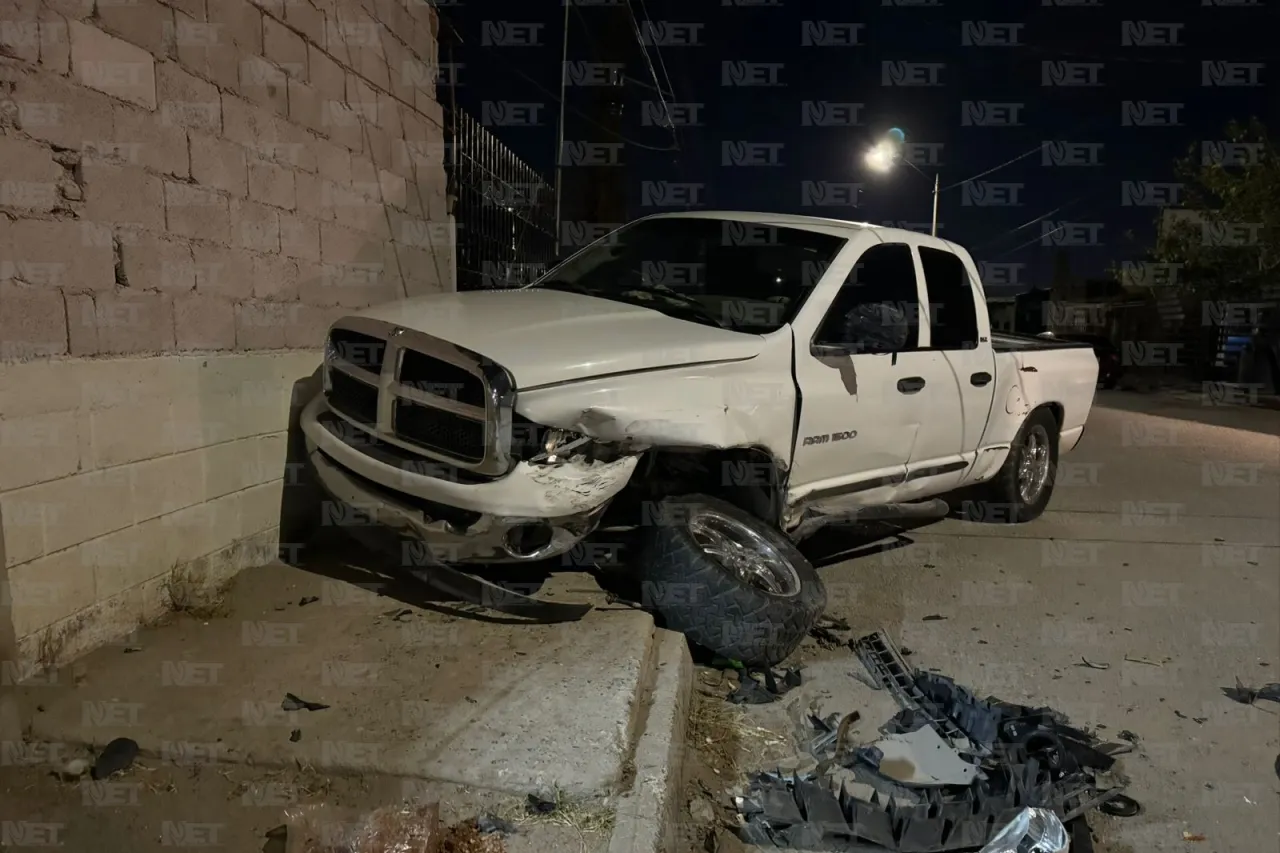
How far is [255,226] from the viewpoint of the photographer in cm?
420

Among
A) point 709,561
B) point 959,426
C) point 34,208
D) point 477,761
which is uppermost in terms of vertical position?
point 34,208

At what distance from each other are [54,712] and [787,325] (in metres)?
3.31

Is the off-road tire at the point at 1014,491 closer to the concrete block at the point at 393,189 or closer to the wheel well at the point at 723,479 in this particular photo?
the wheel well at the point at 723,479

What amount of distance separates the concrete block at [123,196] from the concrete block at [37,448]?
0.83 metres

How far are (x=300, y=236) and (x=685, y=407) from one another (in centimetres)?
245

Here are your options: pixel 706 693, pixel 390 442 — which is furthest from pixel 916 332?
pixel 390 442

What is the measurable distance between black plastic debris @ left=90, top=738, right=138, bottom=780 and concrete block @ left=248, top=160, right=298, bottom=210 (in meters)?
2.60

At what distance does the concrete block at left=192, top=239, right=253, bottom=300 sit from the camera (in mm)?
3842

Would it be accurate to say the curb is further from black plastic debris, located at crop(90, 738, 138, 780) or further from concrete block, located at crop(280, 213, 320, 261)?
concrete block, located at crop(280, 213, 320, 261)

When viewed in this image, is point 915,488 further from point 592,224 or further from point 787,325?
point 592,224

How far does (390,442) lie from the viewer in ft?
11.8

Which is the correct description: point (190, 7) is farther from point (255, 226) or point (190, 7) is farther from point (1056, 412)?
point (1056, 412)

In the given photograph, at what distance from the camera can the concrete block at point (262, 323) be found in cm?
412

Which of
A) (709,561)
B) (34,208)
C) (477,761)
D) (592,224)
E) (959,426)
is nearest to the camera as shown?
(477,761)
